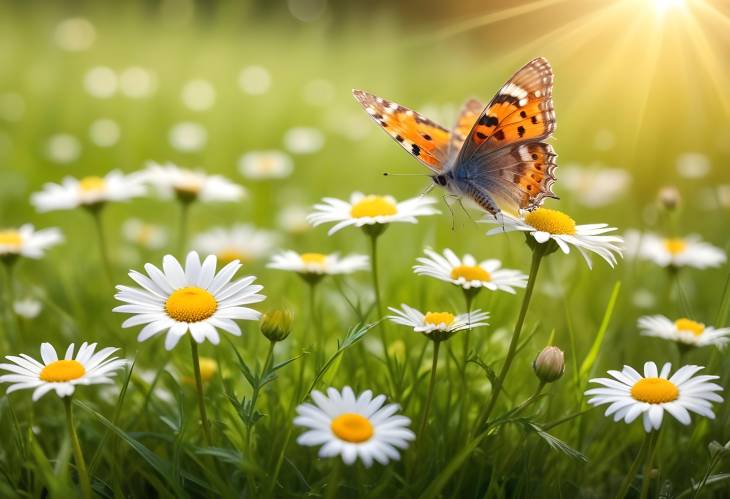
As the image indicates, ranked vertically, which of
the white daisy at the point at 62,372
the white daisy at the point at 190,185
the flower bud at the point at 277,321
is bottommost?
the white daisy at the point at 62,372

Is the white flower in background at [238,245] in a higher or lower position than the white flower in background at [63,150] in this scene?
lower

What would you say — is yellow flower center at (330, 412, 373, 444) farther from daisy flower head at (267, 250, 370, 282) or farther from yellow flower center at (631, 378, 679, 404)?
daisy flower head at (267, 250, 370, 282)

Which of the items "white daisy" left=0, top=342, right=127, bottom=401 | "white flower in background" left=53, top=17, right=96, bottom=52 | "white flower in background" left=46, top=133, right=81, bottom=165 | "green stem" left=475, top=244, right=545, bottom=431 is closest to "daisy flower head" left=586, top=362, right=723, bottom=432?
"green stem" left=475, top=244, right=545, bottom=431

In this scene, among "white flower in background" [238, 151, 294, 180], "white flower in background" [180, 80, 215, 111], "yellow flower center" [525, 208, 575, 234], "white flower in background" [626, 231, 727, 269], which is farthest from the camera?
"white flower in background" [180, 80, 215, 111]

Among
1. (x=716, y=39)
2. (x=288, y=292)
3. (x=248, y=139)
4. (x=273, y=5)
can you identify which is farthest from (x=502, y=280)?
(x=273, y=5)

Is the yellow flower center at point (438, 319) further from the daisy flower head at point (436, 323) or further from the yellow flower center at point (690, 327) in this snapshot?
the yellow flower center at point (690, 327)

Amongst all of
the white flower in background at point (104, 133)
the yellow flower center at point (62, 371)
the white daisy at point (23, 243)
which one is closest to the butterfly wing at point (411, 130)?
the yellow flower center at point (62, 371)
